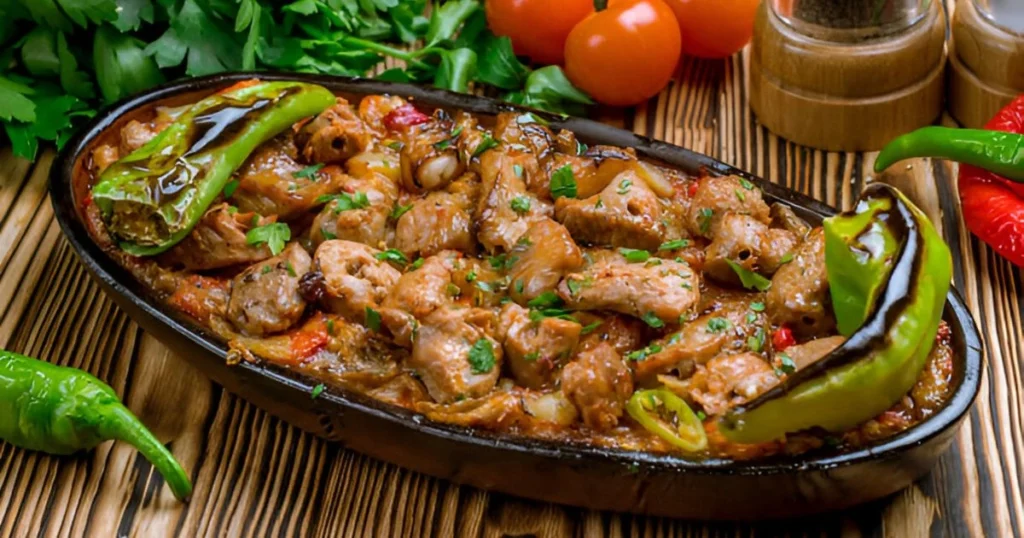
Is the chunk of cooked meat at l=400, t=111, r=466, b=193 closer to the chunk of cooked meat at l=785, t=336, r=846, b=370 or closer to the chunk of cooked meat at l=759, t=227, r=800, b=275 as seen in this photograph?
the chunk of cooked meat at l=759, t=227, r=800, b=275

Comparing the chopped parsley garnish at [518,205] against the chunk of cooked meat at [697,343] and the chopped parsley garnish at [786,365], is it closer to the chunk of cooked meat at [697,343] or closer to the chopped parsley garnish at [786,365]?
the chunk of cooked meat at [697,343]

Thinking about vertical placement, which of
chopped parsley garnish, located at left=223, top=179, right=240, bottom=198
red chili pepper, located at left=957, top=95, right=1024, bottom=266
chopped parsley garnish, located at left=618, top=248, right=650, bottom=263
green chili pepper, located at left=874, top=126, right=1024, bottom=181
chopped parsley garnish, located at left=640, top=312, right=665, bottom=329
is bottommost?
red chili pepper, located at left=957, top=95, right=1024, bottom=266

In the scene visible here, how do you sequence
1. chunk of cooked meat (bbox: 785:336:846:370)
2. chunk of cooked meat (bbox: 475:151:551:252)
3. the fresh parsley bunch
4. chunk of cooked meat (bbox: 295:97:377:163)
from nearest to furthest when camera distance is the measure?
chunk of cooked meat (bbox: 785:336:846:370) < chunk of cooked meat (bbox: 475:151:551:252) < chunk of cooked meat (bbox: 295:97:377:163) < the fresh parsley bunch

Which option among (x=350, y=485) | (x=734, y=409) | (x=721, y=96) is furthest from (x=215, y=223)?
(x=721, y=96)

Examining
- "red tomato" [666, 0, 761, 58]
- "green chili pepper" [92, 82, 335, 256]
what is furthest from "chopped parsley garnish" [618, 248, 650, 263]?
"red tomato" [666, 0, 761, 58]

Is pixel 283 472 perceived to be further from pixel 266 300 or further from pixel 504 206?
pixel 504 206

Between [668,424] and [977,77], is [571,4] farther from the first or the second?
[668,424]

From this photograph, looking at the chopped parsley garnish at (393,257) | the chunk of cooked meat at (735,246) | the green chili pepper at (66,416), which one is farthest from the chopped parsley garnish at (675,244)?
the green chili pepper at (66,416)
